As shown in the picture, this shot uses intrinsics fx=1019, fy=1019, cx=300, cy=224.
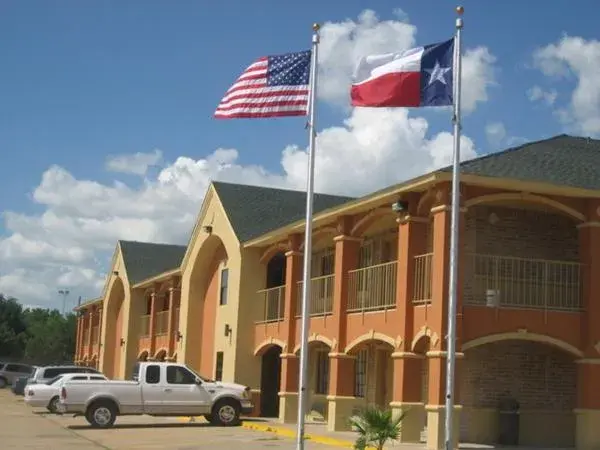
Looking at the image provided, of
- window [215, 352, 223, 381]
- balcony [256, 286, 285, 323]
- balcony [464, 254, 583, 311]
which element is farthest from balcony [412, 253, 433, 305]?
window [215, 352, 223, 381]

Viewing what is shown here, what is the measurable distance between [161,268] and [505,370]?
33.3 metres

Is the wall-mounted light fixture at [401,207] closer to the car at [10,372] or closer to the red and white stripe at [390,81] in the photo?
the red and white stripe at [390,81]

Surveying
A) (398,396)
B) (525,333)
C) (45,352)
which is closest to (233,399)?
(398,396)

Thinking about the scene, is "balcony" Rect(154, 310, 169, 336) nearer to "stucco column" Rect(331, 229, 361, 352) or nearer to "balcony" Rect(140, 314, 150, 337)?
"balcony" Rect(140, 314, 150, 337)

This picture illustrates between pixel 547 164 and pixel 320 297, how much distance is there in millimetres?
9193

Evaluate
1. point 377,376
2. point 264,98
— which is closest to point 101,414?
point 377,376

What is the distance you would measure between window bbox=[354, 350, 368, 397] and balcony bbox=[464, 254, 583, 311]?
25.7 ft

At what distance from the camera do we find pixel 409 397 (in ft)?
74.3

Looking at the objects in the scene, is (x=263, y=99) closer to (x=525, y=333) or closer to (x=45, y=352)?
(x=525, y=333)

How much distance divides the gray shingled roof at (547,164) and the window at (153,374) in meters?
11.5

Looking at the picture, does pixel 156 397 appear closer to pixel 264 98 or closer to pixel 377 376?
pixel 377 376

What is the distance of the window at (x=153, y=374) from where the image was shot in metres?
28.7

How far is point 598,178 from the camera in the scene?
2330cm

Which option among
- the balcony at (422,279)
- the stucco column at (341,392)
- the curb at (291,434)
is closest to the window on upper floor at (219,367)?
the curb at (291,434)
